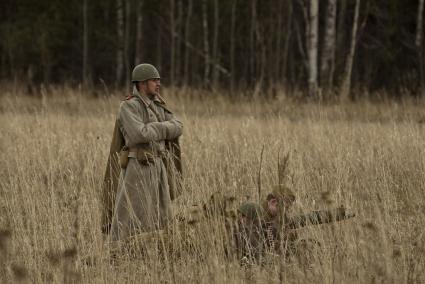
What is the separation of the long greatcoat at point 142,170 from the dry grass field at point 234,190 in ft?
0.88

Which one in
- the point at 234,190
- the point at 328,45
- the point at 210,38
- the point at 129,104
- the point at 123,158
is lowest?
the point at 234,190

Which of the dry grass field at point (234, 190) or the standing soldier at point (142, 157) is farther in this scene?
the standing soldier at point (142, 157)

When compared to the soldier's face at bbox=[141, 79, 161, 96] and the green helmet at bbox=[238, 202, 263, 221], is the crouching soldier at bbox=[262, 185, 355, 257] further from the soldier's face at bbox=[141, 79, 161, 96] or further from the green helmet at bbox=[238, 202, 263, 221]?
the soldier's face at bbox=[141, 79, 161, 96]

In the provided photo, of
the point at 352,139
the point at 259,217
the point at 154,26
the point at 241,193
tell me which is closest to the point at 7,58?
the point at 154,26

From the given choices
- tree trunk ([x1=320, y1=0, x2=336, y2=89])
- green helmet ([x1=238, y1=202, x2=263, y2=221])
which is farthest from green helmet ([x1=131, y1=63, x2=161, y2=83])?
tree trunk ([x1=320, y1=0, x2=336, y2=89])

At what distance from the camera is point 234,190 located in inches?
260

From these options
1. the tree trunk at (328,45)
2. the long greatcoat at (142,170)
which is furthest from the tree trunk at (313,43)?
the long greatcoat at (142,170)

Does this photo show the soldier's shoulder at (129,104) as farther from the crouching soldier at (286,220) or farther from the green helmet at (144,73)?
the crouching soldier at (286,220)

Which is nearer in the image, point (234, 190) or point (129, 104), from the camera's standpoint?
point (129, 104)

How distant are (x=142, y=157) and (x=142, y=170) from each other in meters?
0.10

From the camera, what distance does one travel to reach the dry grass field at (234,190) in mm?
4445

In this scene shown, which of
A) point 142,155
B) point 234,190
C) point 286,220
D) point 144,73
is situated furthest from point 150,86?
point 234,190

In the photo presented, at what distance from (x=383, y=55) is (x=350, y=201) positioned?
20.5m

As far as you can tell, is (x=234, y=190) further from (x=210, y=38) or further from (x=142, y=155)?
(x=210, y=38)
